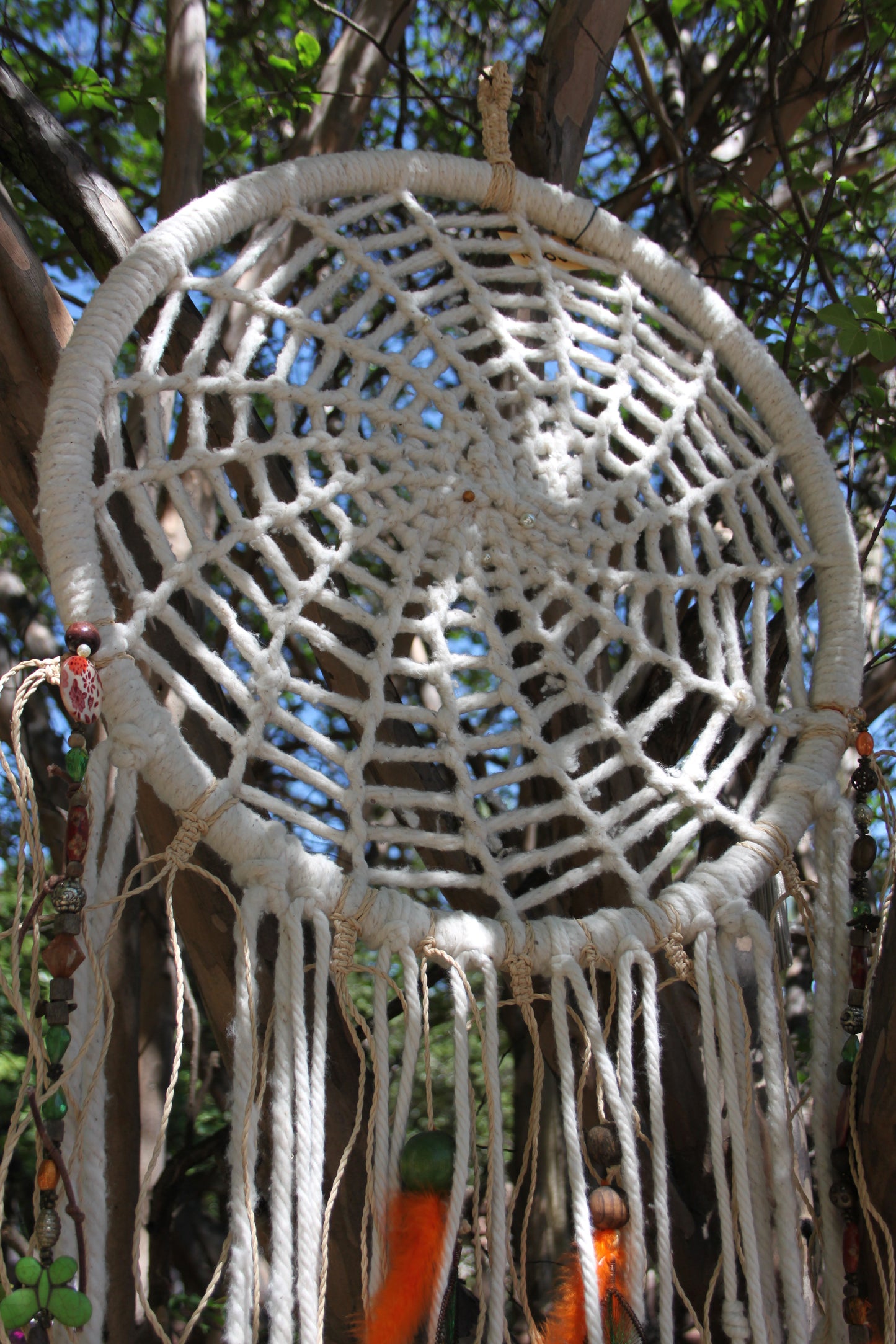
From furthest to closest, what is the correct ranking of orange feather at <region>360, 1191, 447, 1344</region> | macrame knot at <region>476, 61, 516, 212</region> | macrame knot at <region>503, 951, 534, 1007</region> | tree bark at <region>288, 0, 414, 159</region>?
tree bark at <region>288, 0, 414, 159</region> → macrame knot at <region>476, 61, 516, 212</region> → macrame knot at <region>503, 951, 534, 1007</region> → orange feather at <region>360, 1191, 447, 1344</region>

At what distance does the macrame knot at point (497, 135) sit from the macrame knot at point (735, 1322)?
0.94m

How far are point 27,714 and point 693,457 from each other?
1.13 m

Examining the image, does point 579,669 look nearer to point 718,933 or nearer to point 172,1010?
point 718,933

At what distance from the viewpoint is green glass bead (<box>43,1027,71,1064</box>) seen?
2.04ft

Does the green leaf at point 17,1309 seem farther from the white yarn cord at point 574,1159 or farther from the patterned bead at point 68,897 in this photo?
the white yarn cord at point 574,1159

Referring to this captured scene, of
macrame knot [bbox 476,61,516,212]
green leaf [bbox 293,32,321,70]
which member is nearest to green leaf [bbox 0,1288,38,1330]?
macrame knot [bbox 476,61,516,212]

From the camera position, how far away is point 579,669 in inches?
36.4

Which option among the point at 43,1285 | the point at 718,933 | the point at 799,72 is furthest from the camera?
the point at 799,72

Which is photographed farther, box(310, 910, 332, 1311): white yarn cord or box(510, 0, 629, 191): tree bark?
box(510, 0, 629, 191): tree bark

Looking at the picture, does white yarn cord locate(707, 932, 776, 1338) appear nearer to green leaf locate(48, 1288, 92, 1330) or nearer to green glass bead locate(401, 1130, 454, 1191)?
green glass bead locate(401, 1130, 454, 1191)

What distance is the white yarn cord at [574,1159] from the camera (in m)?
0.69

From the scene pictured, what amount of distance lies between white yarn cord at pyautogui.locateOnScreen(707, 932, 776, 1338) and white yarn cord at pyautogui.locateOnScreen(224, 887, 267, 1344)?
0.34 metres

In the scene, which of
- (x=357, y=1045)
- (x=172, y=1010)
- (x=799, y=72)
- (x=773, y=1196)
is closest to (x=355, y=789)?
(x=357, y=1045)

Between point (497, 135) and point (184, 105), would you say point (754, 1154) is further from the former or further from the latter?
point (184, 105)
